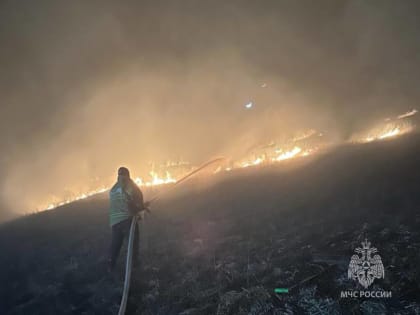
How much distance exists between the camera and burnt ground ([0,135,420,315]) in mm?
8664

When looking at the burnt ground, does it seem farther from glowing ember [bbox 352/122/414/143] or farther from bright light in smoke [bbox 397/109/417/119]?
bright light in smoke [bbox 397/109/417/119]

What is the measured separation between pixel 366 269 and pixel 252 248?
3643mm

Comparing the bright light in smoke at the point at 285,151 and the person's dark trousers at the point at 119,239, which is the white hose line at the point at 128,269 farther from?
the bright light in smoke at the point at 285,151

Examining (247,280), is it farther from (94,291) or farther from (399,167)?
(399,167)

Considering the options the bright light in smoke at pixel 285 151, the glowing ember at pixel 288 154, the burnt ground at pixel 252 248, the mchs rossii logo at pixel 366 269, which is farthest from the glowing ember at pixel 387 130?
the mchs rossii logo at pixel 366 269

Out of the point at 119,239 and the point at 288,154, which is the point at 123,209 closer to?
the point at 119,239

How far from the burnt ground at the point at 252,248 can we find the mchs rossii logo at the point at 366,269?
131 millimetres

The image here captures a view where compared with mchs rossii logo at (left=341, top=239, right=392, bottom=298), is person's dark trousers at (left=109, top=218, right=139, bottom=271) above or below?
above

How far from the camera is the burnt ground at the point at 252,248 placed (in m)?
8.66

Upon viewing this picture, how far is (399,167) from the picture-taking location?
16.9 metres

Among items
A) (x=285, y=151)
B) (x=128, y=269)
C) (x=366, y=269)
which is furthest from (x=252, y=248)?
(x=285, y=151)

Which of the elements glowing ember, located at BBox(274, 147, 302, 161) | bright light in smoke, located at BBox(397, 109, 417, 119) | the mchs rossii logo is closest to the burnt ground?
the mchs rossii logo

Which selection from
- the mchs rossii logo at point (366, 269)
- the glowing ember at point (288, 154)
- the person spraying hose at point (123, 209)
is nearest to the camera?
the mchs rossii logo at point (366, 269)

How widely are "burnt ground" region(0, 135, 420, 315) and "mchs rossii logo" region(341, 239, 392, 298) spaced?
131 mm
